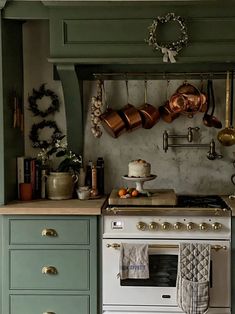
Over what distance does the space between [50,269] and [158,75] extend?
144 centimetres

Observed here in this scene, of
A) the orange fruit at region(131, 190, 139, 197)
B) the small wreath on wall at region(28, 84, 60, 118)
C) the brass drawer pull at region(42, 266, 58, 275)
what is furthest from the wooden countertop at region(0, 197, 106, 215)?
the small wreath on wall at region(28, 84, 60, 118)

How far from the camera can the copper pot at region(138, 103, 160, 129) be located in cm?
374

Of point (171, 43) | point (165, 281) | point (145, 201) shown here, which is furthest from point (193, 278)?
point (171, 43)

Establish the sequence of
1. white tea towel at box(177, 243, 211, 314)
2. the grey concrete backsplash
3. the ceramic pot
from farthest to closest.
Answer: the grey concrete backsplash
the ceramic pot
white tea towel at box(177, 243, 211, 314)

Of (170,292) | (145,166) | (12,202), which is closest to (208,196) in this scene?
(145,166)

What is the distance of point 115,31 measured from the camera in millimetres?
3383

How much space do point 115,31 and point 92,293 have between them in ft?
5.03

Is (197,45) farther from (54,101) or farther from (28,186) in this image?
(28,186)

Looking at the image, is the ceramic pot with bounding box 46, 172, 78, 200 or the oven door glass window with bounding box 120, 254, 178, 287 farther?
the ceramic pot with bounding box 46, 172, 78, 200

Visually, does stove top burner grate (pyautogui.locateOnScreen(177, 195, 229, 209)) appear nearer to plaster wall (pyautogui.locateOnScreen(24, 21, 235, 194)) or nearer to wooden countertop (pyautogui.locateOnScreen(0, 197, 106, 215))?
plaster wall (pyautogui.locateOnScreen(24, 21, 235, 194))

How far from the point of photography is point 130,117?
3.71m

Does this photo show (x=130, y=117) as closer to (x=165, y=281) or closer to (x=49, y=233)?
(x=49, y=233)

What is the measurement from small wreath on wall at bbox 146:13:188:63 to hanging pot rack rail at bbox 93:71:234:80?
0.43 metres

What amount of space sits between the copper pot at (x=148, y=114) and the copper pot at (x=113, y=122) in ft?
0.46
